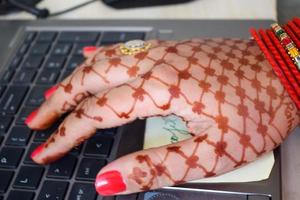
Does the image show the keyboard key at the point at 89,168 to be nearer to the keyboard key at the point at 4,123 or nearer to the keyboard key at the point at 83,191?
the keyboard key at the point at 83,191

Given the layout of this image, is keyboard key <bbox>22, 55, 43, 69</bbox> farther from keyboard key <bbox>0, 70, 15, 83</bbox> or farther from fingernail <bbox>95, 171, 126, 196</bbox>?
fingernail <bbox>95, 171, 126, 196</bbox>

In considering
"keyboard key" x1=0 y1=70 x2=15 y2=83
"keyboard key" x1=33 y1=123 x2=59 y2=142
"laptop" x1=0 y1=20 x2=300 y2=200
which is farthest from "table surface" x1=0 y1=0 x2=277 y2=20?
"keyboard key" x1=33 y1=123 x2=59 y2=142

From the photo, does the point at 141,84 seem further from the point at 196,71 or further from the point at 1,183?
the point at 1,183

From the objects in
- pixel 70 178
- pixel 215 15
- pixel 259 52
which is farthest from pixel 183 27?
pixel 70 178

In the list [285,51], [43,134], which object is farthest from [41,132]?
[285,51]

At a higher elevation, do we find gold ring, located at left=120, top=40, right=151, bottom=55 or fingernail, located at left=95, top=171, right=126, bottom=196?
gold ring, located at left=120, top=40, right=151, bottom=55
